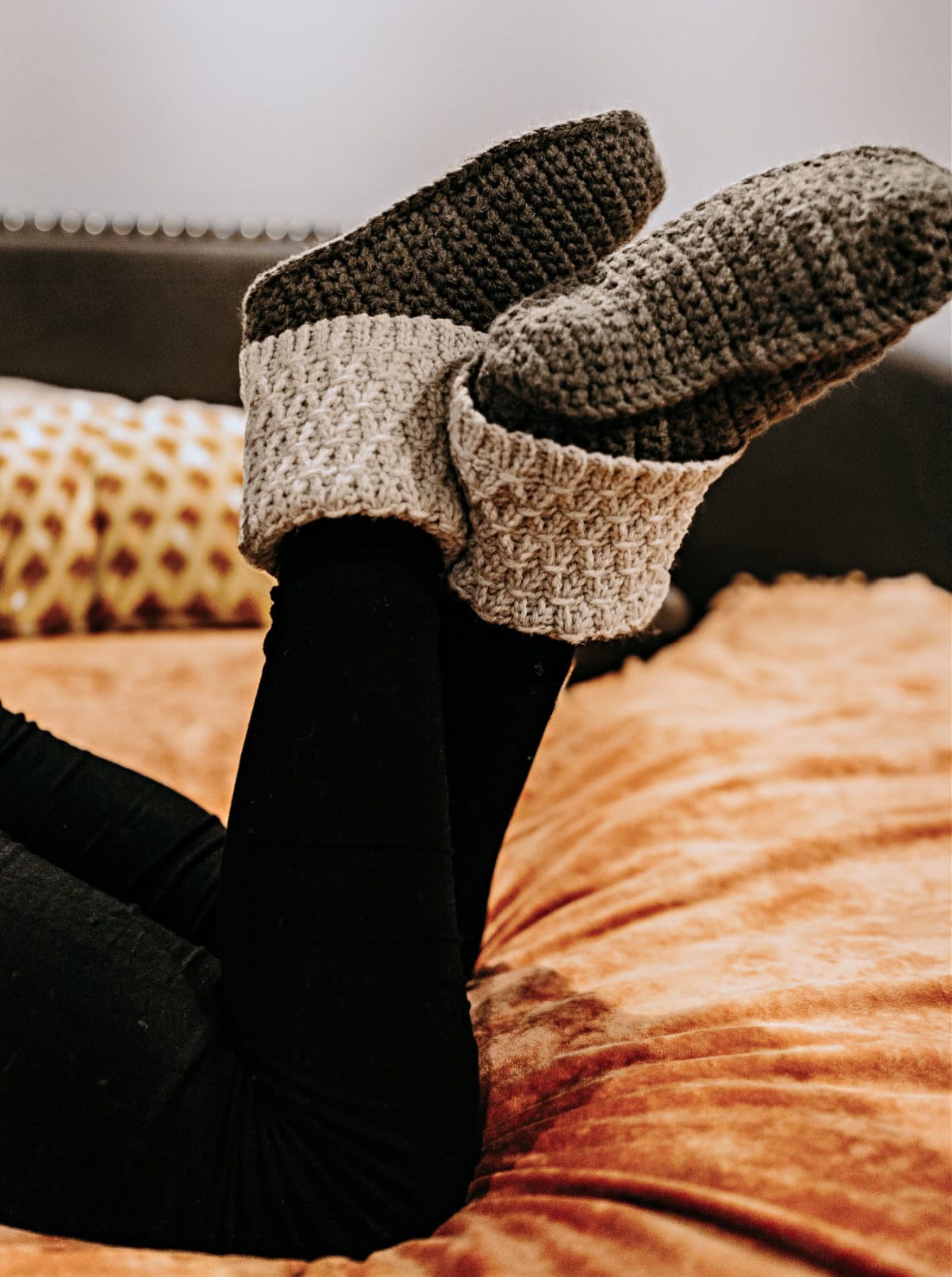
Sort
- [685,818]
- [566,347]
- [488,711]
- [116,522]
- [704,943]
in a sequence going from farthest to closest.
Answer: [116,522] < [685,818] < [704,943] < [488,711] < [566,347]

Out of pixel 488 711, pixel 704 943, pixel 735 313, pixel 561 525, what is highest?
pixel 735 313

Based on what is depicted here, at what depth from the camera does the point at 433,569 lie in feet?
1.56

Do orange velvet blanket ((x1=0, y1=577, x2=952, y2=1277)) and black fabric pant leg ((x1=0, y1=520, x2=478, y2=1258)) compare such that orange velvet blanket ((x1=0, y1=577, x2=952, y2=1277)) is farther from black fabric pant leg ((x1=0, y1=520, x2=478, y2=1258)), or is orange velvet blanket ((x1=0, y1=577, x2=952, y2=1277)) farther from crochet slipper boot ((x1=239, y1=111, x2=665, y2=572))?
crochet slipper boot ((x1=239, y1=111, x2=665, y2=572))

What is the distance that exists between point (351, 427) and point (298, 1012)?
0.27 m

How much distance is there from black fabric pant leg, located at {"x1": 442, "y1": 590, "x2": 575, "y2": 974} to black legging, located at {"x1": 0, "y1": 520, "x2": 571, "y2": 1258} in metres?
0.06

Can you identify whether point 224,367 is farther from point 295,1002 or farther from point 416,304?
point 295,1002

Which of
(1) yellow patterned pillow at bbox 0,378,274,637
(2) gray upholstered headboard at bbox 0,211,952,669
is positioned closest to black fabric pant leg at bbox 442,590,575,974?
(1) yellow patterned pillow at bbox 0,378,274,637

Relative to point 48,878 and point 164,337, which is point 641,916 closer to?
point 48,878

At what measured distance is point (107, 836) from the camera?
0.59 m

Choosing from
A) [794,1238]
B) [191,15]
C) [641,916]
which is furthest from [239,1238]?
[191,15]

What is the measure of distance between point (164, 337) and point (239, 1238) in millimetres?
1278

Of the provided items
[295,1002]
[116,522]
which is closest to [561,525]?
[295,1002]

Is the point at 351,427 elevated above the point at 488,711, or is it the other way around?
the point at 351,427

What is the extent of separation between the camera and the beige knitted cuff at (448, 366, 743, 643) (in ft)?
1.45
